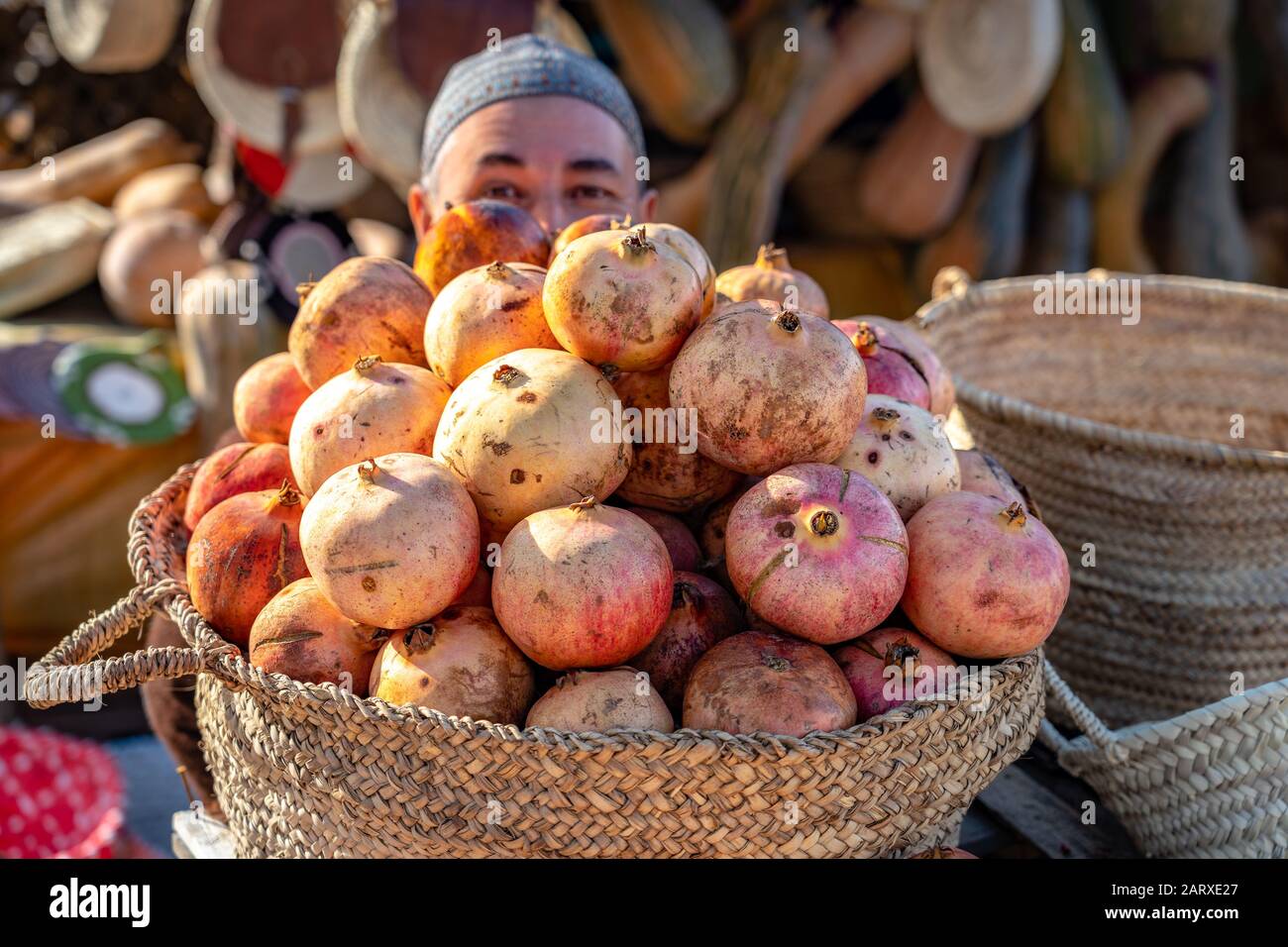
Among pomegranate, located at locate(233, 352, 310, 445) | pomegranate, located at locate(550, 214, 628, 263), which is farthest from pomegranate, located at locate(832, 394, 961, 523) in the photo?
pomegranate, located at locate(233, 352, 310, 445)

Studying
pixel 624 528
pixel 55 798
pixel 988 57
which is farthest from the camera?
pixel 988 57

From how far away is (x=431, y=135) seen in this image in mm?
2199

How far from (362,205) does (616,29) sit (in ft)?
3.71

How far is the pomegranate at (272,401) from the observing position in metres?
1.44

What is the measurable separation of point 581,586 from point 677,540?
256 millimetres

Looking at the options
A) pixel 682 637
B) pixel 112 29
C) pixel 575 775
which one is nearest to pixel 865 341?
pixel 682 637

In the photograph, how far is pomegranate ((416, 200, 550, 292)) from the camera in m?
1.42

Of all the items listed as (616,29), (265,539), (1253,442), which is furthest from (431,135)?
(1253,442)

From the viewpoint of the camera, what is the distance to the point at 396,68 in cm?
304

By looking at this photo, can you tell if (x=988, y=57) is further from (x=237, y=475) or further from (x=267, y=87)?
(x=237, y=475)

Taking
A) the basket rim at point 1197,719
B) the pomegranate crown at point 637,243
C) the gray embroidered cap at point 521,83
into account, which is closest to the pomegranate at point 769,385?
the pomegranate crown at point 637,243

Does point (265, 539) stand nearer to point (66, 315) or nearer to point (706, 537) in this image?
point (706, 537)

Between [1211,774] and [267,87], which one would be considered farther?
[267,87]

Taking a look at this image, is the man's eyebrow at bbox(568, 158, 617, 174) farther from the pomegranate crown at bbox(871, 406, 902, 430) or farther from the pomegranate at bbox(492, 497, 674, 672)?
the pomegranate at bbox(492, 497, 674, 672)
